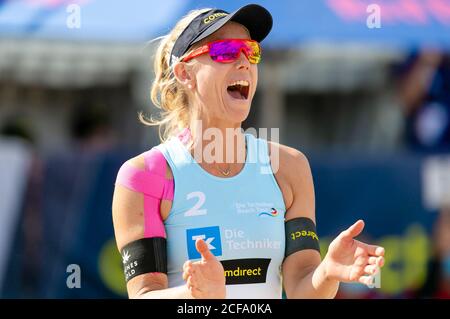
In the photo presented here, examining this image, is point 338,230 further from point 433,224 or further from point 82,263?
point 82,263

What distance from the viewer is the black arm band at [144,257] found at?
134 inches

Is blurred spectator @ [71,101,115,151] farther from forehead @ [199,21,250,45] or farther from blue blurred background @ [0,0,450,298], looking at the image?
forehead @ [199,21,250,45]

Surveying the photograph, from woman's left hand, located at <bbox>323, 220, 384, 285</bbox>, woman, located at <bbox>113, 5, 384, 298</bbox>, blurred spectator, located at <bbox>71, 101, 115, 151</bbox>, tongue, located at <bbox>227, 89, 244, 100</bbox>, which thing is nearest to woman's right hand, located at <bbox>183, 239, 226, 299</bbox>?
woman, located at <bbox>113, 5, 384, 298</bbox>

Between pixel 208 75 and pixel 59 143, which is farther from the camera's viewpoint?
pixel 59 143

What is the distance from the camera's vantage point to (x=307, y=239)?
359 cm

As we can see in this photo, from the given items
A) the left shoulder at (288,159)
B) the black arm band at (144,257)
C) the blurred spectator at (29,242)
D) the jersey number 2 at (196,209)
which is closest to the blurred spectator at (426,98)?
the blurred spectator at (29,242)

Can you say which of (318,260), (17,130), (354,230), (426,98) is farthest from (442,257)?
(354,230)

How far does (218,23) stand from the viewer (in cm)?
346

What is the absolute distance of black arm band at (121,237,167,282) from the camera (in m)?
3.40

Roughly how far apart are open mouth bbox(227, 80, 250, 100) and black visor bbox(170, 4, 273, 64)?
0.65 ft

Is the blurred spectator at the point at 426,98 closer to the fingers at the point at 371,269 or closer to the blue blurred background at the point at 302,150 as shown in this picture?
the blue blurred background at the point at 302,150

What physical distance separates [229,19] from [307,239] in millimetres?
857

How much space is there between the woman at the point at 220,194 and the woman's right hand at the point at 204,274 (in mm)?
134

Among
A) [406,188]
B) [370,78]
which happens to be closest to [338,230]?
[406,188]
